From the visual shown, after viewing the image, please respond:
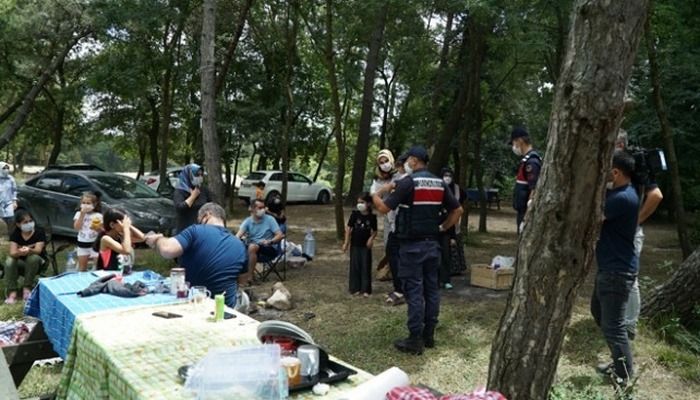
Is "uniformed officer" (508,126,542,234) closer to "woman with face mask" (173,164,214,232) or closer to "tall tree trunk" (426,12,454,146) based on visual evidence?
"woman with face mask" (173,164,214,232)

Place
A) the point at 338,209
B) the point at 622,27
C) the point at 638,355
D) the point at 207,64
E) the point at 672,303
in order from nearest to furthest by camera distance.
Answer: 1. the point at 622,27
2. the point at 638,355
3. the point at 672,303
4. the point at 207,64
5. the point at 338,209

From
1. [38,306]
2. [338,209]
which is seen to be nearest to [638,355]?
[38,306]

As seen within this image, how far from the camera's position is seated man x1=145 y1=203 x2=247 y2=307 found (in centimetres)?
418

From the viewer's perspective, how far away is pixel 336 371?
238 cm

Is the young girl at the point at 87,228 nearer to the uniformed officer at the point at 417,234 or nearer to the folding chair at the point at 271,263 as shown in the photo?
the folding chair at the point at 271,263

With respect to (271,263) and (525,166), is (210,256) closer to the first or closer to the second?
(525,166)

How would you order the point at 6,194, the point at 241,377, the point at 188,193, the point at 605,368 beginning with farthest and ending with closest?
the point at 6,194 < the point at 188,193 < the point at 605,368 < the point at 241,377

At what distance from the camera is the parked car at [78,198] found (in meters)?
9.89

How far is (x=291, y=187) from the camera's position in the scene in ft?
72.4

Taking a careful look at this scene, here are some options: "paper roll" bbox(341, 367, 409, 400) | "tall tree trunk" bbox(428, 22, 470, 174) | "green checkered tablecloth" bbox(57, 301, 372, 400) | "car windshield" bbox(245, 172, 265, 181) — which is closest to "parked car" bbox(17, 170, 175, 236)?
"green checkered tablecloth" bbox(57, 301, 372, 400)

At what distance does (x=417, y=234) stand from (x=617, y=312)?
A: 1687 mm

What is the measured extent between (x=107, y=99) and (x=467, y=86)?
16162 millimetres

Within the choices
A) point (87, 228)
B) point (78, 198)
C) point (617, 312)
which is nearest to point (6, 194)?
point (78, 198)

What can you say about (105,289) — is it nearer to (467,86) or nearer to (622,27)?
(622,27)
